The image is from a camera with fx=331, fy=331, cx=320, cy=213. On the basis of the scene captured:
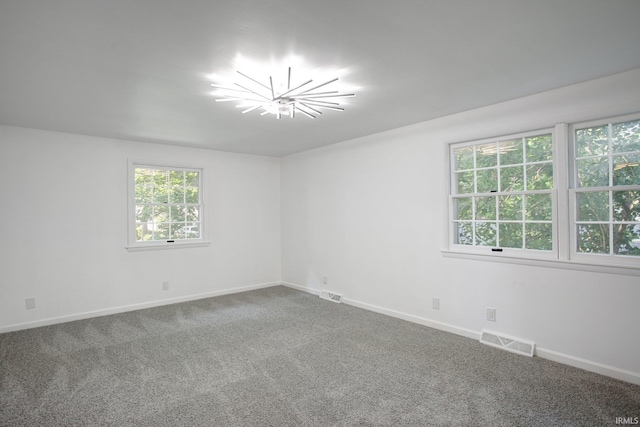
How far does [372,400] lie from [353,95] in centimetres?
248

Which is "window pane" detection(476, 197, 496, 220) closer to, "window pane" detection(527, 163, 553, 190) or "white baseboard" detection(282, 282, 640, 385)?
"window pane" detection(527, 163, 553, 190)

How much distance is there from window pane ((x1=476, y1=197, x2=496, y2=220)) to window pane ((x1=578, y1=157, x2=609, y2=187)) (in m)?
0.77

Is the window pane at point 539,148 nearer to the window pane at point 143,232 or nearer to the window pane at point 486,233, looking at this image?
the window pane at point 486,233

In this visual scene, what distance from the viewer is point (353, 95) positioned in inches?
117

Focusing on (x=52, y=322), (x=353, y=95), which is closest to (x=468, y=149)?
(x=353, y=95)

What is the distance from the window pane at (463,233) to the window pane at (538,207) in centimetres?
60

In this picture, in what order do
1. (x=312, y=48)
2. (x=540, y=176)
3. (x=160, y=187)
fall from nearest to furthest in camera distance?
(x=312, y=48) → (x=540, y=176) → (x=160, y=187)

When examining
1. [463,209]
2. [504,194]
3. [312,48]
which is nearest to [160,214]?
[312,48]

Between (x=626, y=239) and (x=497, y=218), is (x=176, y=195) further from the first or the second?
(x=626, y=239)

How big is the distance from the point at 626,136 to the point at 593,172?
13.7 inches

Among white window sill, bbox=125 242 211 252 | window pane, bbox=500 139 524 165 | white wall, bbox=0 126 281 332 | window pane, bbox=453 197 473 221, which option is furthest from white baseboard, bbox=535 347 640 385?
white window sill, bbox=125 242 211 252

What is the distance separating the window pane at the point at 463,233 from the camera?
3.71 meters

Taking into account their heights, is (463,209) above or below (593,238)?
above

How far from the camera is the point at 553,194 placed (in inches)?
119
